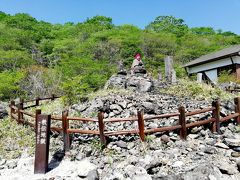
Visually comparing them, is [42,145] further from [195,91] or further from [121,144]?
[195,91]

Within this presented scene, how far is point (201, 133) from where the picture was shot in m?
8.88

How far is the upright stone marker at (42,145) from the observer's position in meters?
7.89

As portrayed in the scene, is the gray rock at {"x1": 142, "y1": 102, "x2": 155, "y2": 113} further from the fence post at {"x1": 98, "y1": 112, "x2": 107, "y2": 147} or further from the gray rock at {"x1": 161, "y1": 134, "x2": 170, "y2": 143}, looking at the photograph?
the fence post at {"x1": 98, "y1": 112, "x2": 107, "y2": 147}

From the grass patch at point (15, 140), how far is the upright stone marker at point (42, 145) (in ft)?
4.13

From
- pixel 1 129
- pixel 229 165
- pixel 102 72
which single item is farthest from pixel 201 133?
pixel 102 72

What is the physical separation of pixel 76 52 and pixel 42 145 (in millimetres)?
24108

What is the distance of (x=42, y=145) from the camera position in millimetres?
8070

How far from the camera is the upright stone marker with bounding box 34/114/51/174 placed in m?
7.89

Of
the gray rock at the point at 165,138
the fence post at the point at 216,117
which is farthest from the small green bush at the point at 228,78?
the gray rock at the point at 165,138

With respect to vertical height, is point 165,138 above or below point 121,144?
above

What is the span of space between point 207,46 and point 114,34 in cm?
1268

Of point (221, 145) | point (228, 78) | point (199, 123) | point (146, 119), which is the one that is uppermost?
point (228, 78)

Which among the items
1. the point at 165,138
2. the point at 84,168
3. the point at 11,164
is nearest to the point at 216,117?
the point at 165,138

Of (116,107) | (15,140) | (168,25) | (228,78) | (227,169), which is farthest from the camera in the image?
(168,25)
